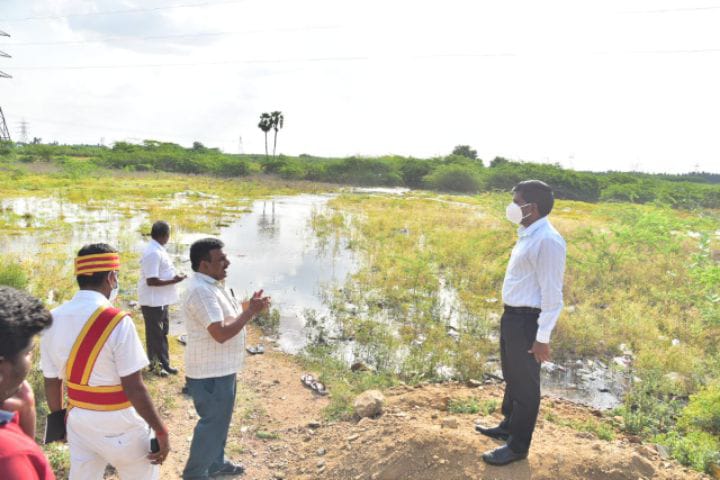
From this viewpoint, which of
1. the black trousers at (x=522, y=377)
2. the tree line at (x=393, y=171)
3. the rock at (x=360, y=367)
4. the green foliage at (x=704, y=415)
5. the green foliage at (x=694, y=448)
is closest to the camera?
the black trousers at (x=522, y=377)

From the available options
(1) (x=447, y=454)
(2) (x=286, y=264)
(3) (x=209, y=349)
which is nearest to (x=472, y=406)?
(1) (x=447, y=454)

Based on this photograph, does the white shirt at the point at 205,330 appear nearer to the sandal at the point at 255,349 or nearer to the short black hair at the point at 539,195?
the short black hair at the point at 539,195

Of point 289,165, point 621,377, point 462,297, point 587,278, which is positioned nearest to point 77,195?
point 462,297

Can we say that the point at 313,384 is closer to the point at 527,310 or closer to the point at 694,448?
the point at 527,310

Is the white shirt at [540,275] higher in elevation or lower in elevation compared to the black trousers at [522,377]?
higher

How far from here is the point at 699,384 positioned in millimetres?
5645

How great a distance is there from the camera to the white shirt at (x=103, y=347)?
202 centimetres

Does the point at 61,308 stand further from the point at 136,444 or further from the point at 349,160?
the point at 349,160

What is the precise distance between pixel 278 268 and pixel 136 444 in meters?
9.33

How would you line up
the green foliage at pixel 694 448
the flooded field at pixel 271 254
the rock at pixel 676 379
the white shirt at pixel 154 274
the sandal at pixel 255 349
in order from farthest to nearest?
the flooded field at pixel 271 254, the sandal at pixel 255 349, the rock at pixel 676 379, the white shirt at pixel 154 274, the green foliage at pixel 694 448

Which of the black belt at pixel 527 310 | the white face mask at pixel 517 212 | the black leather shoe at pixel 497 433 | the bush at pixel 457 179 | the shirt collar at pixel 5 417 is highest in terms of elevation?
the bush at pixel 457 179

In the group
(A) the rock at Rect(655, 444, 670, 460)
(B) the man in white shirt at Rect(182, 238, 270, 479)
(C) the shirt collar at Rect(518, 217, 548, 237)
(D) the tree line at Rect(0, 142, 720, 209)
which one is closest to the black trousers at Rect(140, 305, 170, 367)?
(B) the man in white shirt at Rect(182, 238, 270, 479)

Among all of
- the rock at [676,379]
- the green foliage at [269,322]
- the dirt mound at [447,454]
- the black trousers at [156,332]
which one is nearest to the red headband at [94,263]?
the dirt mound at [447,454]

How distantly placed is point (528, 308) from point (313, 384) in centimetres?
294
